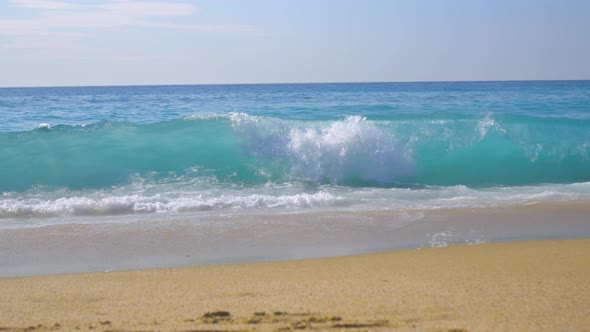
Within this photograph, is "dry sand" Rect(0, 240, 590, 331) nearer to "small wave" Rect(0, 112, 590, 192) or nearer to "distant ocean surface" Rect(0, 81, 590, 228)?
"distant ocean surface" Rect(0, 81, 590, 228)

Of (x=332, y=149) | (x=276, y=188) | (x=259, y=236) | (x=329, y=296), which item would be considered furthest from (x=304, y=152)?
(x=329, y=296)

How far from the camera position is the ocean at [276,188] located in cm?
628

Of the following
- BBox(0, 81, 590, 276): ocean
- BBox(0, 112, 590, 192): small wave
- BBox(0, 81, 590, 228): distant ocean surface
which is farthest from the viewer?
BBox(0, 112, 590, 192): small wave

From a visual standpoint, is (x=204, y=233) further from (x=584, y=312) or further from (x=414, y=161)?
(x=414, y=161)

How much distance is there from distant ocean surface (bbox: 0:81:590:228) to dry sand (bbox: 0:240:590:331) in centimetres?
289

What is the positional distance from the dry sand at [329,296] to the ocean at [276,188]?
0.70 meters

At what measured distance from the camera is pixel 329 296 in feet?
13.4

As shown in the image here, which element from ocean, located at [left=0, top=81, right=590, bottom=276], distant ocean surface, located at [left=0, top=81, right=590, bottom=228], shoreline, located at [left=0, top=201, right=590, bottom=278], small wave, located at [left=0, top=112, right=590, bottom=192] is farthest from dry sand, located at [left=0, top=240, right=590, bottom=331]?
small wave, located at [left=0, top=112, right=590, bottom=192]

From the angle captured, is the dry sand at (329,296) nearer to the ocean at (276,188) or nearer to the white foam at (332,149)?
the ocean at (276,188)

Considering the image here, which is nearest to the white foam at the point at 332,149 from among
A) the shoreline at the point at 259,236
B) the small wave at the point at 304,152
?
the small wave at the point at 304,152

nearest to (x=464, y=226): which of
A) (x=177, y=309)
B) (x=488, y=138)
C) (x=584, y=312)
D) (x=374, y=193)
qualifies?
(x=374, y=193)

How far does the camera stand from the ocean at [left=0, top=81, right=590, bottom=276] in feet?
20.6

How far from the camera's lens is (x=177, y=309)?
12.7 feet

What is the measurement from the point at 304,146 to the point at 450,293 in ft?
28.3
